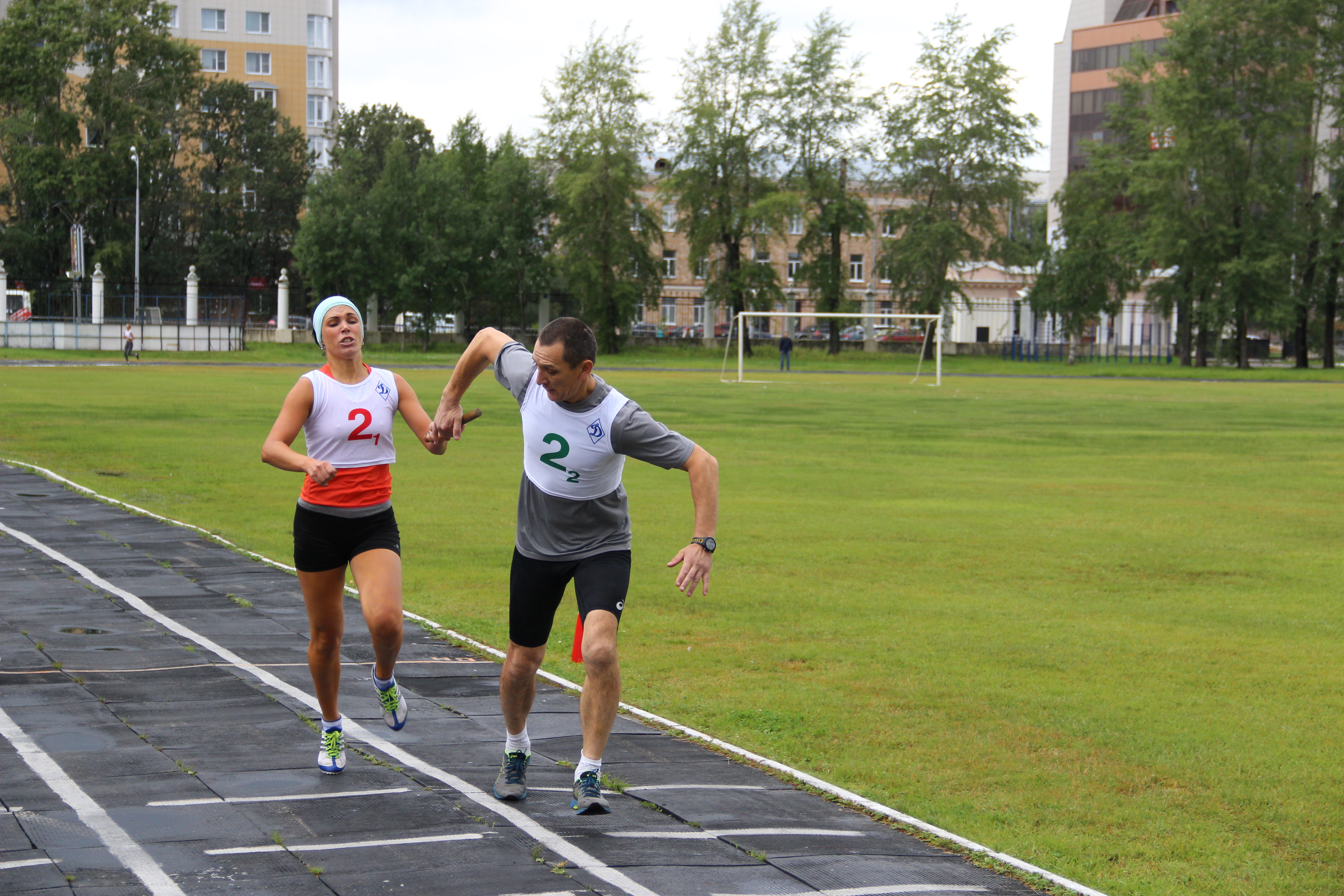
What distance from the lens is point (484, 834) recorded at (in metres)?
5.14

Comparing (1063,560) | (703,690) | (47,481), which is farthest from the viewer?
(47,481)

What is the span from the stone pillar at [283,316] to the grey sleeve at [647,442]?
6315 centimetres

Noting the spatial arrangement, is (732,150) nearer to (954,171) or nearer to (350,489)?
(954,171)

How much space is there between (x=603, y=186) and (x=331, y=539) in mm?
66329

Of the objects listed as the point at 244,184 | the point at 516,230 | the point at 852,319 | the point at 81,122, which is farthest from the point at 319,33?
the point at 852,319

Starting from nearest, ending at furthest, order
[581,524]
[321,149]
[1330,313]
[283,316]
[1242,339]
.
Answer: [581,524] < [1242,339] < [283,316] < [1330,313] < [321,149]

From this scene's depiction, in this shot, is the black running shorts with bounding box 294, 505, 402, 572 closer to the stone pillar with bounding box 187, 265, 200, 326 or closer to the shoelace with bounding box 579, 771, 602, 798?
the shoelace with bounding box 579, 771, 602, 798

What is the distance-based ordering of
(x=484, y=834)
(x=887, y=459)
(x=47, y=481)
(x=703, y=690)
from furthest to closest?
(x=887, y=459), (x=47, y=481), (x=703, y=690), (x=484, y=834)

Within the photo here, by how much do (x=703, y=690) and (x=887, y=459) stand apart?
48.0ft

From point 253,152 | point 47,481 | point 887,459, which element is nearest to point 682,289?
point 253,152

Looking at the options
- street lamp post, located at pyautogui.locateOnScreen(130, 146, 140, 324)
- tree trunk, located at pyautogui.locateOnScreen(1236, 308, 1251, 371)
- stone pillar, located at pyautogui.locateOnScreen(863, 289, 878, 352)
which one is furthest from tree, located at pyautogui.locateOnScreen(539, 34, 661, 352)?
tree trunk, located at pyautogui.locateOnScreen(1236, 308, 1251, 371)

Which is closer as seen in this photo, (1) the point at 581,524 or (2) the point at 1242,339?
(1) the point at 581,524

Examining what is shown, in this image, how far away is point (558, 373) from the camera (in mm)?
5195

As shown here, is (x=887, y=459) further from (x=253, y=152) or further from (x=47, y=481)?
(x=253, y=152)
